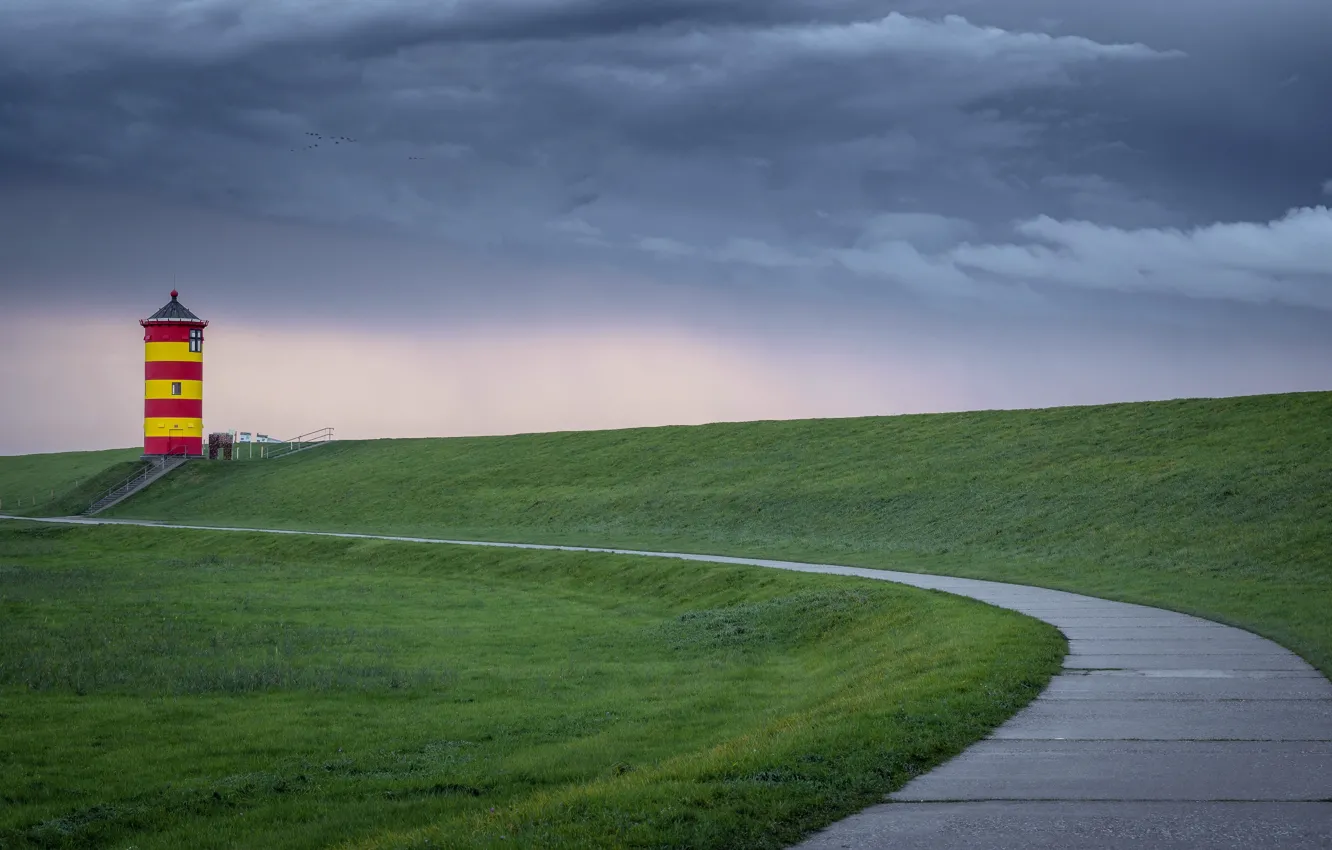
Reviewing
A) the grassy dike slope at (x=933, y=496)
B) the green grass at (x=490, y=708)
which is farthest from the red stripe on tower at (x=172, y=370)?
the green grass at (x=490, y=708)

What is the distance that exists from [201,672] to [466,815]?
1086 cm

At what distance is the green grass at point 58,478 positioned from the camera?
77.5 m

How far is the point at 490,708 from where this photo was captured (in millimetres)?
16797

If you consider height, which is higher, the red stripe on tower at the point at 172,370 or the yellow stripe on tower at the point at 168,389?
the red stripe on tower at the point at 172,370

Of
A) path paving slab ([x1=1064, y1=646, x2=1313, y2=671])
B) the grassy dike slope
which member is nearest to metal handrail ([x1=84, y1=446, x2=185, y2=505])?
the grassy dike slope

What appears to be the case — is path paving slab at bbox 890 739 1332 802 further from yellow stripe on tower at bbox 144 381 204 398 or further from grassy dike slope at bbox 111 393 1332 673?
yellow stripe on tower at bbox 144 381 204 398

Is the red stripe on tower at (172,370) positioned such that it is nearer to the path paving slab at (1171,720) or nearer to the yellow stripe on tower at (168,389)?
the yellow stripe on tower at (168,389)

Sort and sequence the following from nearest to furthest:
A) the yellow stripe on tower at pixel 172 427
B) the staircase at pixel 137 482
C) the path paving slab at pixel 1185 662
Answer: the path paving slab at pixel 1185 662 → the staircase at pixel 137 482 → the yellow stripe on tower at pixel 172 427

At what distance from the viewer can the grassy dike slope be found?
29594 millimetres

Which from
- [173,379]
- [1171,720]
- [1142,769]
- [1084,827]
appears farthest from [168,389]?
[1084,827]

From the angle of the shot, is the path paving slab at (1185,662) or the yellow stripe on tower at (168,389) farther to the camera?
the yellow stripe on tower at (168,389)

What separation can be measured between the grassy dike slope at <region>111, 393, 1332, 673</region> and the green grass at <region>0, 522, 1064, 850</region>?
19.0 ft

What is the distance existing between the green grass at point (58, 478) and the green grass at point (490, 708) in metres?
49.6

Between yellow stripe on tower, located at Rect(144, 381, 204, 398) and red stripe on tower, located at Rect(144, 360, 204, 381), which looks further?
yellow stripe on tower, located at Rect(144, 381, 204, 398)
